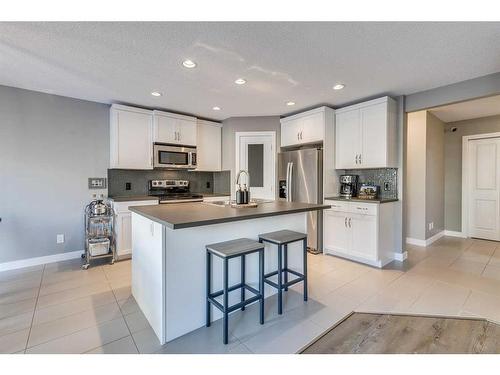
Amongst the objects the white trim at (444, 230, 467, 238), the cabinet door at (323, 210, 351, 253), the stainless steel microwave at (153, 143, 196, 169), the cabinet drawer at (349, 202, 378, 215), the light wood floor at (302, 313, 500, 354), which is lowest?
the light wood floor at (302, 313, 500, 354)

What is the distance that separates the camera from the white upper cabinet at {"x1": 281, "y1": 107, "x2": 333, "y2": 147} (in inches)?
148

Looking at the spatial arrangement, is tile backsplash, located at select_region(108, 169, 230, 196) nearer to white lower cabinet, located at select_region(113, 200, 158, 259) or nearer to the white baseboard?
white lower cabinet, located at select_region(113, 200, 158, 259)

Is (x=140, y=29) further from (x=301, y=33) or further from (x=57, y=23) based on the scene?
(x=301, y=33)

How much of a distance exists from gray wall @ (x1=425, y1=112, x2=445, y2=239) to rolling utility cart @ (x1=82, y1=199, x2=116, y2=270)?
5.21 metres

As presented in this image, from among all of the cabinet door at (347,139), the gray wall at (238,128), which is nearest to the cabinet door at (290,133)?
the gray wall at (238,128)

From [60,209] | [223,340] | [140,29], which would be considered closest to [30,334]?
[223,340]

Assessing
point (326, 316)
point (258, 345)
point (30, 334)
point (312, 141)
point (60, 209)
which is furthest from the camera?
point (312, 141)

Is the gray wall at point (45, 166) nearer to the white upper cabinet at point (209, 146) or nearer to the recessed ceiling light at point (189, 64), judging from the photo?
the white upper cabinet at point (209, 146)

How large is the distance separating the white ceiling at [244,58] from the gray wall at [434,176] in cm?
179

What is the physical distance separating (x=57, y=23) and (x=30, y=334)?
2327 mm

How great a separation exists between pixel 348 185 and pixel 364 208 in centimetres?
68

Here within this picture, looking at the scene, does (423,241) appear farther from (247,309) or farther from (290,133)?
(247,309)

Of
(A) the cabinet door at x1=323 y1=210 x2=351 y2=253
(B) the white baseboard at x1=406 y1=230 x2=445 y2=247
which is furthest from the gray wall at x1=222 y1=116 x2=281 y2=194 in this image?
(B) the white baseboard at x1=406 y1=230 x2=445 y2=247

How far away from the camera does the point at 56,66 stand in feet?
8.08
